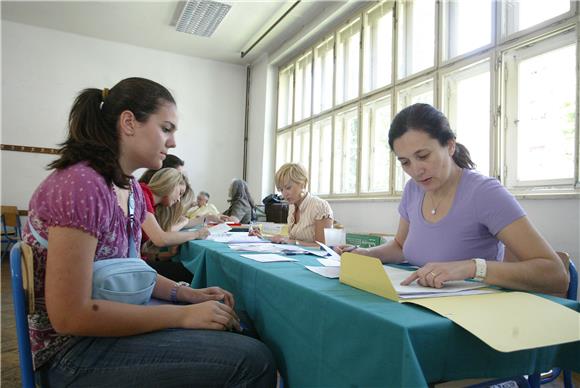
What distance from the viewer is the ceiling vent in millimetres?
4703

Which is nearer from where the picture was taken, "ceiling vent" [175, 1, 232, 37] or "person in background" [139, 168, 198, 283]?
"person in background" [139, 168, 198, 283]

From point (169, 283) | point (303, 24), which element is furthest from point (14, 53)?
point (169, 283)

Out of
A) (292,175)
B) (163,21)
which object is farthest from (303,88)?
(292,175)

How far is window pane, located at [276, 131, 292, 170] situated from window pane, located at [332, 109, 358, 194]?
1274 mm

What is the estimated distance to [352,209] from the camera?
444 cm

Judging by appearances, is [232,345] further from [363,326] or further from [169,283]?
[169,283]

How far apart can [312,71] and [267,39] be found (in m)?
0.94

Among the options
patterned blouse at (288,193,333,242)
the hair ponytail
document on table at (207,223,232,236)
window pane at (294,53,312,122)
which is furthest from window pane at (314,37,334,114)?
the hair ponytail

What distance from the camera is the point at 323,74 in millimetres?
5406

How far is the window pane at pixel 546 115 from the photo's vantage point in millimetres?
2455

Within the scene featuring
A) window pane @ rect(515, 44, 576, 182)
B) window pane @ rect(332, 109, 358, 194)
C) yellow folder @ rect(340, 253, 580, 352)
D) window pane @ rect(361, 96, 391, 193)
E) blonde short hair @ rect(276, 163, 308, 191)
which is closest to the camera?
yellow folder @ rect(340, 253, 580, 352)

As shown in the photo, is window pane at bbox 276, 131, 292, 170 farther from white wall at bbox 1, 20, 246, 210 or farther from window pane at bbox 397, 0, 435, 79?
window pane at bbox 397, 0, 435, 79

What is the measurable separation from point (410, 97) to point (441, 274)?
336cm

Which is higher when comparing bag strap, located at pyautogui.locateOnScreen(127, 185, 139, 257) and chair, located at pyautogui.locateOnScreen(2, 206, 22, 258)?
bag strap, located at pyautogui.locateOnScreen(127, 185, 139, 257)
